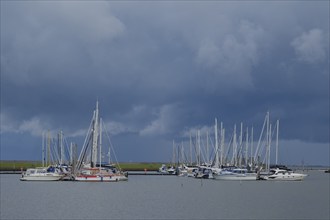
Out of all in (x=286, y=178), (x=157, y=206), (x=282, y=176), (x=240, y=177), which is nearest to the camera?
(x=157, y=206)

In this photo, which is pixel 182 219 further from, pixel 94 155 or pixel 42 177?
pixel 42 177

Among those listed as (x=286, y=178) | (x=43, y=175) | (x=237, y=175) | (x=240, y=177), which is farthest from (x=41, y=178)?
(x=286, y=178)

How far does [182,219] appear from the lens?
5275 cm

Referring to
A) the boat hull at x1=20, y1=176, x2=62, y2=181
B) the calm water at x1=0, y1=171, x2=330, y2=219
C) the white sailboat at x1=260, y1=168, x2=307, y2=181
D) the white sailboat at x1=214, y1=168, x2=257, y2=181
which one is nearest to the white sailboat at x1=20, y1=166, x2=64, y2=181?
the boat hull at x1=20, y1=176, x2=62, y2=181

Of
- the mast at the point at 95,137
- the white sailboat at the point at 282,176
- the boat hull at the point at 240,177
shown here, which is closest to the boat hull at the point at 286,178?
the white sailboat at the point at 282,176

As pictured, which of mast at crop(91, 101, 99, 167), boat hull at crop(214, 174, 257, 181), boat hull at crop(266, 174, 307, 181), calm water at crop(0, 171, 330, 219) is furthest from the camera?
boat hull at crop(266, 174, 307, 181)

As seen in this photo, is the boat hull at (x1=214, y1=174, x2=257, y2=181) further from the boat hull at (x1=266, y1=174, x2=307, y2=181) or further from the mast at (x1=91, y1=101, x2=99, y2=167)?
the mast at (x1=91, y1=101, x2=99, y2=167)

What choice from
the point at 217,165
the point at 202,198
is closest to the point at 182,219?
the point at 202,198

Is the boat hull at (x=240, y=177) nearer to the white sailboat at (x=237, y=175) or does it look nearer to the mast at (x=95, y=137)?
the white sailboat at (x=237, y=175)

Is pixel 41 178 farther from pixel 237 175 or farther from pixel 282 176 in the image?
pixel 282 176

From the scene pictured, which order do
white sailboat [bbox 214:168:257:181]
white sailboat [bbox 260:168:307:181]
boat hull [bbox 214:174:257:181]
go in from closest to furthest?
1. boat hull [bbox 214:174:257:181]
2. white sailboat [bbox 214:168:257:181]
3. white sailboat [bbox 260:168:307:181]

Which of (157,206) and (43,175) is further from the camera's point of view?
(43,175)

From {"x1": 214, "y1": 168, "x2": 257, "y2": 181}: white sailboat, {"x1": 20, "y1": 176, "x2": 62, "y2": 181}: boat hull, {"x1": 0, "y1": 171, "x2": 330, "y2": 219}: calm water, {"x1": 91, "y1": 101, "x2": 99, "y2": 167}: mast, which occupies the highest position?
{"x1": 91, "y1": 101, "x2": 99, "y2": 167}: mast

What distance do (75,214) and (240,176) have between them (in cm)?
7108
